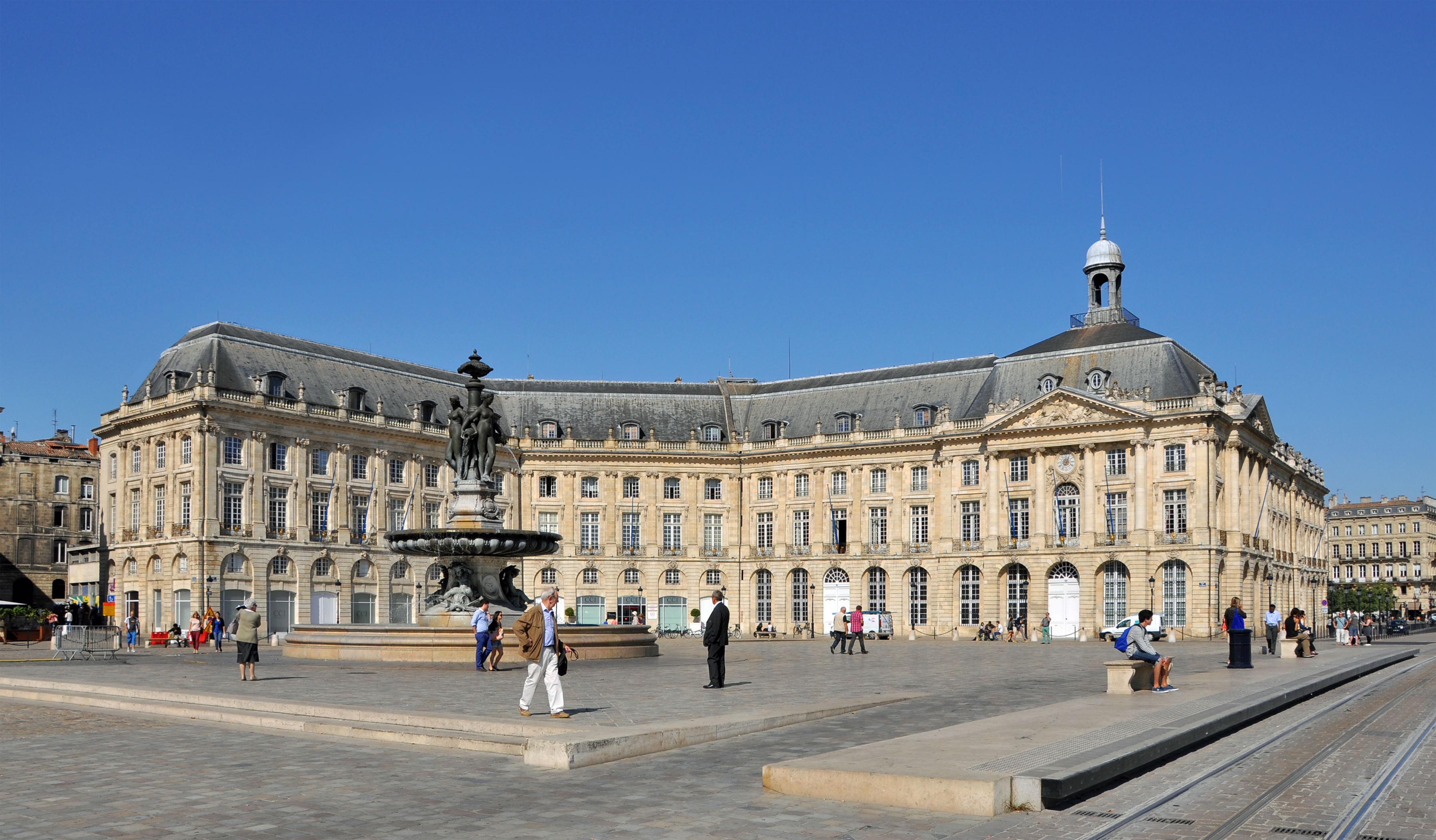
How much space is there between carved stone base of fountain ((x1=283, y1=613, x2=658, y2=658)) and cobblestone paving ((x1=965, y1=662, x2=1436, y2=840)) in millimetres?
16762

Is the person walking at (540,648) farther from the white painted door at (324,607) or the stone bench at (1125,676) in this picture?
the white painted door at (324,607)

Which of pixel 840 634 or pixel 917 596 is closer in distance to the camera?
pixel 840 634

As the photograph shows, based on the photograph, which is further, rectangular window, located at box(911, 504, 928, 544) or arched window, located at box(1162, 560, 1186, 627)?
rectangular window, located at box(911, 504, 928, 544)

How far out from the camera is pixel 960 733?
46.2 ft

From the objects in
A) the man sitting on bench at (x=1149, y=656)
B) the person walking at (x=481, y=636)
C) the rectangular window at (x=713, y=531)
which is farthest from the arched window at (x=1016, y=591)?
the man sitting on bench at (x=1149, y=656)

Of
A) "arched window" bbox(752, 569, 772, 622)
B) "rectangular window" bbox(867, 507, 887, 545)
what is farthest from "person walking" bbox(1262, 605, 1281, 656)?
"arched window" bbox(752, 569, 772, 622)

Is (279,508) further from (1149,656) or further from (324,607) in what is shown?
(1149,656)

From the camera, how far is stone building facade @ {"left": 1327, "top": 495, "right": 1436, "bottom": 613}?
14600 cm

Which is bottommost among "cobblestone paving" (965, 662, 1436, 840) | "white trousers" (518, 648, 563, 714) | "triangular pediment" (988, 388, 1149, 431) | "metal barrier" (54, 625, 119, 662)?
"metal barrier" (54, 625, 119, 662)

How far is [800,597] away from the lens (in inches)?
3137

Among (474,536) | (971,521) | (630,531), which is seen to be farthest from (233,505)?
(971,521)

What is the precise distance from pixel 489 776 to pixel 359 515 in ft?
205

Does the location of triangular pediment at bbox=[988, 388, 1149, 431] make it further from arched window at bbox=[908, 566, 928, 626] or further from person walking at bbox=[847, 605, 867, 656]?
person walking at bbox=[847, 605, 867, 656]

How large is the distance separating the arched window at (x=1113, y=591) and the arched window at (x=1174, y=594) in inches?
76.6
